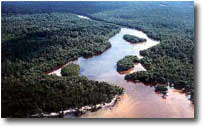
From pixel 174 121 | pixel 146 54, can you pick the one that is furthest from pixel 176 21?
pixel 174 121

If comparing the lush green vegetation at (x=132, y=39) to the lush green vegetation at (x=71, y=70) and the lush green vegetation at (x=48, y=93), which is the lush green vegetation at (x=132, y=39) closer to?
the lush green vegetation at (x=71, y=70)

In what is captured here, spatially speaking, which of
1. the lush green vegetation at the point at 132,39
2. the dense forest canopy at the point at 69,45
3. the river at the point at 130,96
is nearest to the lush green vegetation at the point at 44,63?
the dense forest canopy at the point at 69,45

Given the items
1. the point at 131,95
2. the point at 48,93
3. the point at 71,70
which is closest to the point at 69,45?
the point at 71,70

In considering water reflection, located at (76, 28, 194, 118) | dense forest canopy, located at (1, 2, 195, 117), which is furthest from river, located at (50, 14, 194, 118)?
dense forest canopy, located at (1, 2, 195, 117)

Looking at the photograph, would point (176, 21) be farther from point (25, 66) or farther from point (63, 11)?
point (25, 66)

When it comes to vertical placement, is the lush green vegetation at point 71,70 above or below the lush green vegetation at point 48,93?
above

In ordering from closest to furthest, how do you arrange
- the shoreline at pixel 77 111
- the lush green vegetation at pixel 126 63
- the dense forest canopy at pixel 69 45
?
the shoreline at pixel 77 111 → the dense forest canopy at pixel 69 45 → the lush green vegetation at pixel 126 63

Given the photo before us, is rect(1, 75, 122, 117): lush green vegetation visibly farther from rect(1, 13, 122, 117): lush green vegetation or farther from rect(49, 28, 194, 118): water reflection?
rect(49, 28, 194, 118): water reflection
